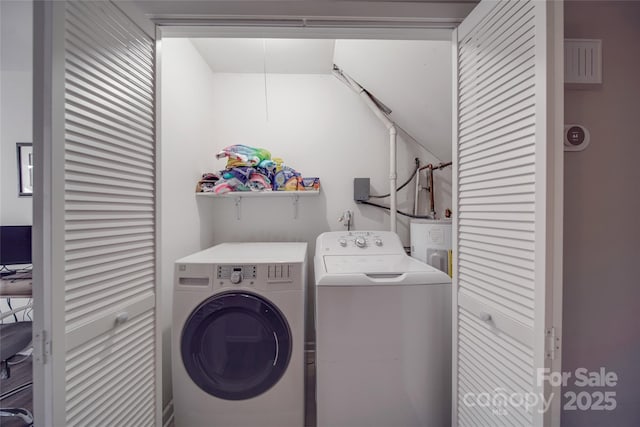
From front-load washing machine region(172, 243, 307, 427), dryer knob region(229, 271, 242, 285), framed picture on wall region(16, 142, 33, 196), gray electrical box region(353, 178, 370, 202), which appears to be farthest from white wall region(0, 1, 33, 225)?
gray electrical box region(353, 178, 370, 202)

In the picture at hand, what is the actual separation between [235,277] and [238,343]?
37cm

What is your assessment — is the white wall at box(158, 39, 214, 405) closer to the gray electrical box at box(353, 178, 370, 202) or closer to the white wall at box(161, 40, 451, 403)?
the white wall at box(161, 40, 451, 403)

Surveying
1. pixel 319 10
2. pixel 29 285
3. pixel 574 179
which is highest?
pixel 319 10

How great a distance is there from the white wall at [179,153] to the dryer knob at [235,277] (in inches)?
16.7

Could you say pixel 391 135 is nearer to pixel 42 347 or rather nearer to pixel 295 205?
pixel 295 205

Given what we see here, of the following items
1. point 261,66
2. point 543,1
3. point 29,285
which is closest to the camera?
point 543,1

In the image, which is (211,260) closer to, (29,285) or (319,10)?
(319,10)

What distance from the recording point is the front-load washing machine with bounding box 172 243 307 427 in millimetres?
1324

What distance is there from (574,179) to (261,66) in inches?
85.4

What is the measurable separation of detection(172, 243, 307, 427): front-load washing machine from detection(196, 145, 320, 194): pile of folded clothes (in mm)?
684

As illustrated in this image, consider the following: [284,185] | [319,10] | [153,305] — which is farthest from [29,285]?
[319,10]

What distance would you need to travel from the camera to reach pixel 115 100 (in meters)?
0.89

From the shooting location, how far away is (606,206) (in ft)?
3.09

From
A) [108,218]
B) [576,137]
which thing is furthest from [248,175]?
[576,137]
